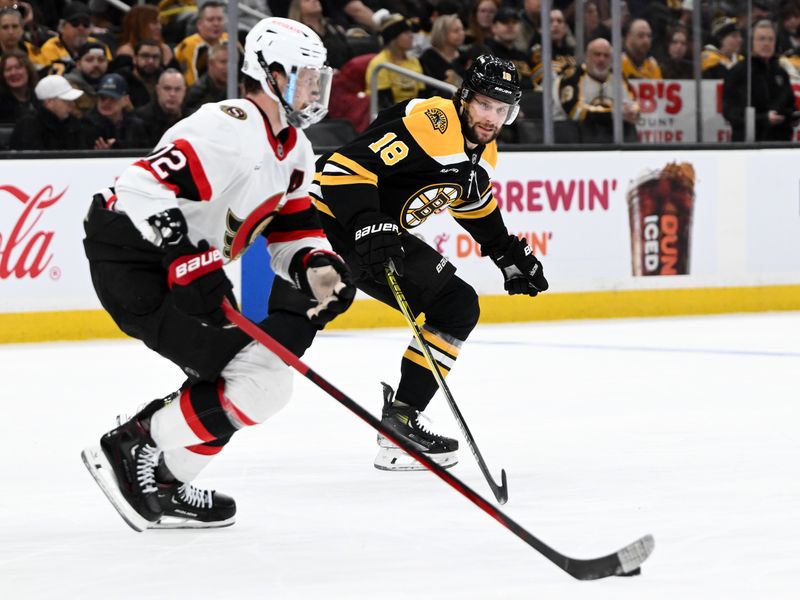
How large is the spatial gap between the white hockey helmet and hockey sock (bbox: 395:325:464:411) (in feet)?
3.61

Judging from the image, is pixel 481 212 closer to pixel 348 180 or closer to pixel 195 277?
pixel 348 180

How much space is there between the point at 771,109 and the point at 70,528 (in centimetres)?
566

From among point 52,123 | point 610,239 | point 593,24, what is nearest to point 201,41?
point 52,123

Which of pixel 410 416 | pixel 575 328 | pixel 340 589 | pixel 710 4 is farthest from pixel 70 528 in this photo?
pixel 710 4

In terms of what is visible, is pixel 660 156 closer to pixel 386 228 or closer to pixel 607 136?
pixel 607 136

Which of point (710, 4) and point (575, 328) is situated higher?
point (710, 4)

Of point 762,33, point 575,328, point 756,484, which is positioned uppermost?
point 762,33

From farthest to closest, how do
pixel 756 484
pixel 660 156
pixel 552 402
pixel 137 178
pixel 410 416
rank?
pixel 660 156, pixel 552 402, pixel 410 416, pixel 756 484, pixel 137 178

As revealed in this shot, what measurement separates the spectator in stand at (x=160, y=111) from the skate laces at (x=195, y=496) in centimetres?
371

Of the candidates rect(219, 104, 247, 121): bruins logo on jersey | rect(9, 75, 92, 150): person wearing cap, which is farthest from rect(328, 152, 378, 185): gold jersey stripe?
rect(9, 75, 92, 150): person wearing cap

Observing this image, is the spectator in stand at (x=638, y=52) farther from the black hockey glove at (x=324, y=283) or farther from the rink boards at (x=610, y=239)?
the black hockey glove at (x=324, y=283)

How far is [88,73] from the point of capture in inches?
255

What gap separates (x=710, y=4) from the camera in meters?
7.48

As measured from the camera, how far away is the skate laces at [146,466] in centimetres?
290
